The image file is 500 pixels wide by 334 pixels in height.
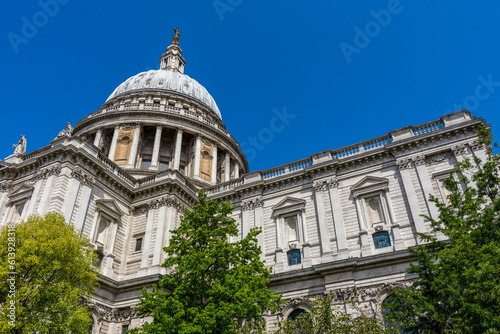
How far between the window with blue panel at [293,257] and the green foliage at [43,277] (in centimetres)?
1285

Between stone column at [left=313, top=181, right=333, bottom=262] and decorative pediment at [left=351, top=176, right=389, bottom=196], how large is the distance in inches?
86.9

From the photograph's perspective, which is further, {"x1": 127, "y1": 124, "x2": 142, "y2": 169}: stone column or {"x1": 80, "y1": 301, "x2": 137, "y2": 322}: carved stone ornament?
{"x1": 127, "y1": 124, "x2": 142, "y2": 169}: stone column

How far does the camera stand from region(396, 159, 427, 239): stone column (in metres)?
23.1

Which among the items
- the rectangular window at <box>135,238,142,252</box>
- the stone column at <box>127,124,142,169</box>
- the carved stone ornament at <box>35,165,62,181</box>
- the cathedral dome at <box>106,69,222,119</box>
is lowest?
the rectangular window at <box>135,238,142,252</box>

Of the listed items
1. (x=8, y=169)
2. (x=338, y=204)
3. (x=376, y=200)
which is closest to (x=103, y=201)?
(x=8, y=169)

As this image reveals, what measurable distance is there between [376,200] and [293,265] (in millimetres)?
7046

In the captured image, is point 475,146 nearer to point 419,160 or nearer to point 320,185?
point 419,160

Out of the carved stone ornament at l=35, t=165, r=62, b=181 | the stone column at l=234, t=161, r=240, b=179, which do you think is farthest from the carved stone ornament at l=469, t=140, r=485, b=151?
the stone column at l=234, t=161, r=240, b=179

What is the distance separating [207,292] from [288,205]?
459 inches

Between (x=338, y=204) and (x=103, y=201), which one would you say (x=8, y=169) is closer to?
(x=103, y=201)

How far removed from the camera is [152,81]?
54.6 metres

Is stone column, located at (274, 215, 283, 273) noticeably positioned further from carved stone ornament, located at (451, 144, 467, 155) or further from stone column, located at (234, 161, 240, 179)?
stone column, located at (234, 161, 240, 179)

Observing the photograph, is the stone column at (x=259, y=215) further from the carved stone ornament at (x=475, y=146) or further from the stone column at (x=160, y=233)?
the carved stone ornament at (x=475, y=146)

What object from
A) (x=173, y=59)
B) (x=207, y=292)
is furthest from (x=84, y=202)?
(x=173, y=59)
